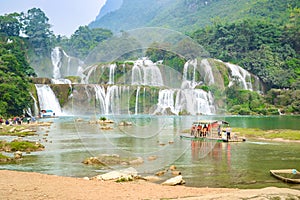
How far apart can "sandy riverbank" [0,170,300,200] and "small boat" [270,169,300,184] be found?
2166 mm

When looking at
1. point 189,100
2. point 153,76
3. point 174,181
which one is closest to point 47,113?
point 189,100

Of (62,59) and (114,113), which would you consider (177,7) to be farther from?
(114,113)

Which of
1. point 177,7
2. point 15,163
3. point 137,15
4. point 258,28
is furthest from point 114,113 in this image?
point 137,15

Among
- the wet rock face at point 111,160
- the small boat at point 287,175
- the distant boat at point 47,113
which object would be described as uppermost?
the distant boat at point 47,113

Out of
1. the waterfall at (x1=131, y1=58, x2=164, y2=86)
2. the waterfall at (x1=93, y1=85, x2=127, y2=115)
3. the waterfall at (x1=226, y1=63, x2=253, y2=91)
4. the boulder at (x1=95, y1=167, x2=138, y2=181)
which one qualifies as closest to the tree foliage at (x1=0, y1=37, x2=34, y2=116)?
the waterfall at (x1=93, y1=85, x2=127, y2=115)

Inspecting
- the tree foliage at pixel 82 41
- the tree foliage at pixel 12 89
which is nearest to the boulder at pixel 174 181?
the tree foliage at pixel 12 89

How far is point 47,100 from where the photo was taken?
46969mm

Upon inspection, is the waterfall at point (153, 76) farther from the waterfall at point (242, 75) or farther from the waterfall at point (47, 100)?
the waterfall at point (242, 75)

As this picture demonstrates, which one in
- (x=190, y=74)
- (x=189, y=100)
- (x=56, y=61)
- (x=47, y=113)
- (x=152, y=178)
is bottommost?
(x=152, y=178)

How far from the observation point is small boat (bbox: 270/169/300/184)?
11.9m

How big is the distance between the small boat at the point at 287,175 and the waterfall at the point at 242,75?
45.4 meters

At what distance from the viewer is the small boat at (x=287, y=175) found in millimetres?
11931

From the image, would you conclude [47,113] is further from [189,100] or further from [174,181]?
[174,181]

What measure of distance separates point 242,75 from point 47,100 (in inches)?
1056
